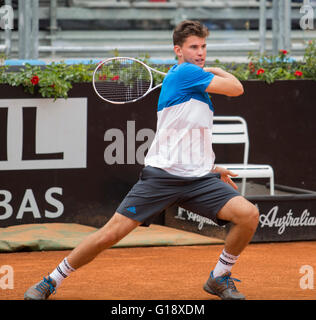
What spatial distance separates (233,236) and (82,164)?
116 inches

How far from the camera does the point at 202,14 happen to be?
10914 millimetres

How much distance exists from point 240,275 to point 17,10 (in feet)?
15.4

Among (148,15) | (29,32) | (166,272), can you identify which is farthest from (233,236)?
(148,15)

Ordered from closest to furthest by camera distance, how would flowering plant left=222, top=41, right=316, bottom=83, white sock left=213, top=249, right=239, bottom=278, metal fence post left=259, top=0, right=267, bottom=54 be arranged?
white sock left=213, top=249, right=239, bottom=278
flowering plant left=222, top=41, right=316, bottom=83
metal fence post left=259, top=0, right=267, bottom=54

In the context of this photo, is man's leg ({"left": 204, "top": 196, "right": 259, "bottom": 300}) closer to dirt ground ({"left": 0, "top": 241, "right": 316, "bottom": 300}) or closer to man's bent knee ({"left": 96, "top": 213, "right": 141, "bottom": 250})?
dirt ground ({"left": 0, "top": 241, "right": 316, "bottom": 300})

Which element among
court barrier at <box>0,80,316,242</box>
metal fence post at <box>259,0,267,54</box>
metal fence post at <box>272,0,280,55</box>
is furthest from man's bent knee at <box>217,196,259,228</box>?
metal fence post at <box>259,0,267,54</box>

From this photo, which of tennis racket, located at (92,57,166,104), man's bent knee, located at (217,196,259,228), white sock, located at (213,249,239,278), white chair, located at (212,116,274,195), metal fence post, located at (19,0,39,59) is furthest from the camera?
metal fence post, located at (19,0,39,59)

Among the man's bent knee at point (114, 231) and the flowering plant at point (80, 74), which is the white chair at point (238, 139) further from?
the man's bent knee at point (114, 231)

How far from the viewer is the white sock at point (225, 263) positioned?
454cm

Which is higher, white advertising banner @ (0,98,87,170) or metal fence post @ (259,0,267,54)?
metal fence post @ (259,0,267,54)

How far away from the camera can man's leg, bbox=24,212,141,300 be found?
14.3 feet

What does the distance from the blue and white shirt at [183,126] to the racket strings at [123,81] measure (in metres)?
1.83

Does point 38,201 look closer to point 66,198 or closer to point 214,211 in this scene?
point 66,198

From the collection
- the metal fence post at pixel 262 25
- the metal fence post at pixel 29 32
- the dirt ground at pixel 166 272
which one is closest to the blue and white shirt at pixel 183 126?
the dirt ground at pixel 166 272
